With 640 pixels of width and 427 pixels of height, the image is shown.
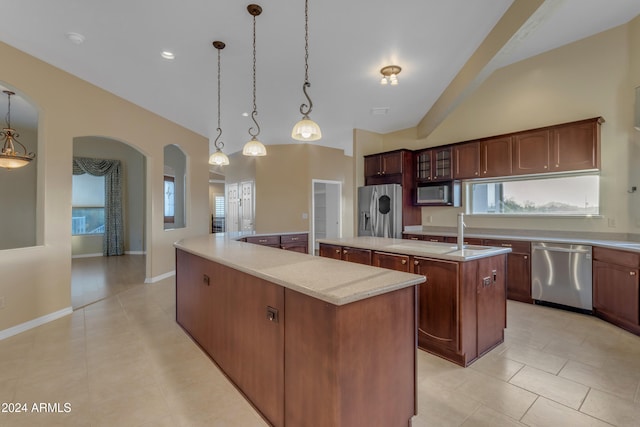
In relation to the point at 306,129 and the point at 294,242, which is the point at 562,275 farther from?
the point at 294,242

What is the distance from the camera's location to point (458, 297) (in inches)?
90.0

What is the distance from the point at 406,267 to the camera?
264 centimetres

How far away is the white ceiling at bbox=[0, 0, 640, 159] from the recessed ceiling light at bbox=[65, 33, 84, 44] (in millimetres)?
49

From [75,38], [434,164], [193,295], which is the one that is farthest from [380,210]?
[75,38]

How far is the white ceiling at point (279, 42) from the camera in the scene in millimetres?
2455

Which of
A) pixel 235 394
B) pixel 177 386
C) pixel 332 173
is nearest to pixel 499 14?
pixel 235 394

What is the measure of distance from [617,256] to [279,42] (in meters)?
4.08

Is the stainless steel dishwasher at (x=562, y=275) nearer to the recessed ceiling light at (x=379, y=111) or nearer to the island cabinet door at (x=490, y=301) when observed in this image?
the island cabinet door at (x=490, y=301)

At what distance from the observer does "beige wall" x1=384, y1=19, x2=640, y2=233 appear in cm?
350

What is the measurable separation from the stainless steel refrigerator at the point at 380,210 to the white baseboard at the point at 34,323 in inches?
176

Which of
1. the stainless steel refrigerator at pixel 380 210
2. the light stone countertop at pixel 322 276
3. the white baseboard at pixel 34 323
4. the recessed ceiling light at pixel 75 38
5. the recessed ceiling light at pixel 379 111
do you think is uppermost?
the recessed ceiling light at pixel 379 111

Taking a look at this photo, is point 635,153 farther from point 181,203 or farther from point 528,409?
point 181,203

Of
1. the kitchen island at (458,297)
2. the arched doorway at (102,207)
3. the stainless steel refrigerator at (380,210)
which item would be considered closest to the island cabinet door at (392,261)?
the kitchen island at (458,297)

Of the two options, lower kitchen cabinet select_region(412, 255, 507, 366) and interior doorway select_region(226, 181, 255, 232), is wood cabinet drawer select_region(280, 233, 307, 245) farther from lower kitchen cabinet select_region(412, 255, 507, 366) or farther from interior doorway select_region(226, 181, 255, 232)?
lower kitchen cabinet select_region(412, 255, 507, 366)
